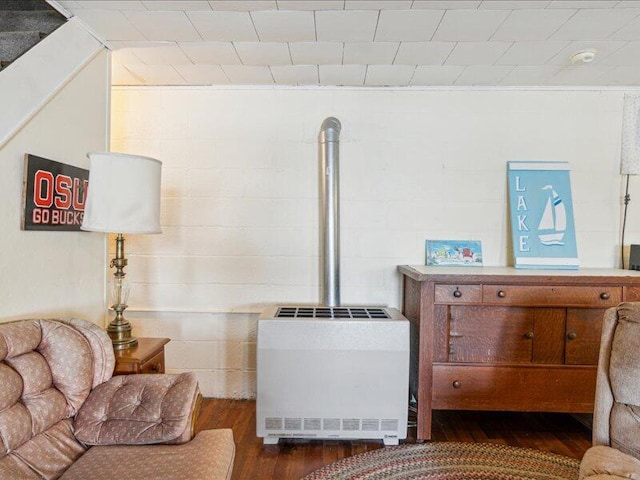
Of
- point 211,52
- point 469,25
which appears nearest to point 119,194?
point 211,52

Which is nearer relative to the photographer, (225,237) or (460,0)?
(460,0)

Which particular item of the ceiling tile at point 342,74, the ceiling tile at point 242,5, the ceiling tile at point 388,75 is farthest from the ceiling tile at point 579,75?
the ceiling tile at point 242,5

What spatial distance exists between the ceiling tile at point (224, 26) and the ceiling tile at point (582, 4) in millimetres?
1457

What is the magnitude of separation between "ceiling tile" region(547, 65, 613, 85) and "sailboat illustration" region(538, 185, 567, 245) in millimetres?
742

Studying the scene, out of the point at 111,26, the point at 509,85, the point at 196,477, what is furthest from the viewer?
the point at 509,85

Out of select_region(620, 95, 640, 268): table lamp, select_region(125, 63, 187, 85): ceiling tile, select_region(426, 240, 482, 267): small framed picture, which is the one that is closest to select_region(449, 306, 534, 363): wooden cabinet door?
select_region(426, 240, 482, 267): small framed picture

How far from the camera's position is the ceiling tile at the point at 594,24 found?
1.79 metres

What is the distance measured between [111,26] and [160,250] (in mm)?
1386

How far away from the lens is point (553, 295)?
2107 millimetres

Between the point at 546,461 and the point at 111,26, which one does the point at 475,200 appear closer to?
the point at 546,461

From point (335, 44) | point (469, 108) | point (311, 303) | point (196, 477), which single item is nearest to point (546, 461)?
point (311, 303)

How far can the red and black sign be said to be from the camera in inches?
63.4

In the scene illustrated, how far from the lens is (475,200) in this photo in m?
2.65

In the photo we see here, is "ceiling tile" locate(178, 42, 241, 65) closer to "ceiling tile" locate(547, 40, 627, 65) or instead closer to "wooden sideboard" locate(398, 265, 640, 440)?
"wooden sideboard" locate(398, 265, 640, 440)
